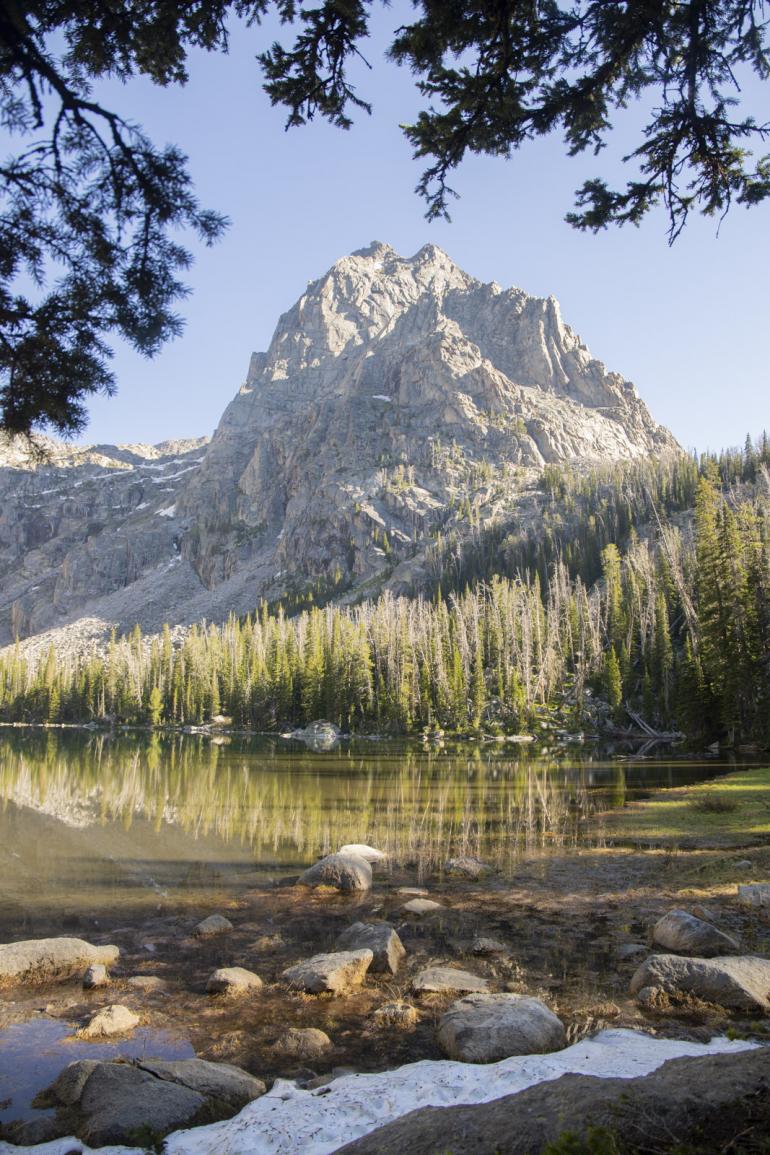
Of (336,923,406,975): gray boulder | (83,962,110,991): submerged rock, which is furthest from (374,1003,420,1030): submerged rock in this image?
(83,962,110,991): submerged rock

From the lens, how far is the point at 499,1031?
Answer: 6719 millimetres

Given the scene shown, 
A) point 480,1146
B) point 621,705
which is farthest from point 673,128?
point 621,705

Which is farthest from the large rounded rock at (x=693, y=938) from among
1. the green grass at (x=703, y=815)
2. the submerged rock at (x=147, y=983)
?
the green grass at (x=703, y=815)

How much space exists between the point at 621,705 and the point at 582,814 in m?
50.7

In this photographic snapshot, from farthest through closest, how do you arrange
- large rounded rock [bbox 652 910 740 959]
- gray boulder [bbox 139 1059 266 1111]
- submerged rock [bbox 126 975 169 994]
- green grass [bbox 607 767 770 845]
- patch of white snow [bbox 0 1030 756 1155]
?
1. green grass [bbox 607 767 770 845]
2. large rounded rock [bbox 652 910 740 959]
3. submerged rock [bbox 126 975 169 994]
4. gray boulder [bbox 139 1059 266 1111]
5. patch of white snow [bbox 0 1030 756 1155]

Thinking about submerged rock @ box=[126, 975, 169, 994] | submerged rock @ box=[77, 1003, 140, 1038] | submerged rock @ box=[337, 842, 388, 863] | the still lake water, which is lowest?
the still lake water

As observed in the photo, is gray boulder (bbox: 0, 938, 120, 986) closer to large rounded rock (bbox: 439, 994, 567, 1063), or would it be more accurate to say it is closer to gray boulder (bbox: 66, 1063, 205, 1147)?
Result: gray boulder (bbox: 66, 1063, 205, 1147)

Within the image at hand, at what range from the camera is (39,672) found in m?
121

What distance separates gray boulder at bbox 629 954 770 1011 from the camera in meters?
7.58

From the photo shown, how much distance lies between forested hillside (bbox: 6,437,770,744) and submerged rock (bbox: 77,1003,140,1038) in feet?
135

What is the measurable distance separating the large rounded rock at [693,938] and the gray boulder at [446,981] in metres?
2.95

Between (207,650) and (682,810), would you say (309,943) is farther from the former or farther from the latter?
(207,650)

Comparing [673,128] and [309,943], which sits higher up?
[673,128]

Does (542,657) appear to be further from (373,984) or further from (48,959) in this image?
(48,959)
